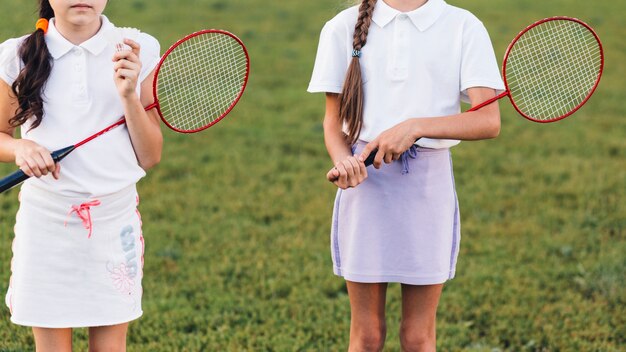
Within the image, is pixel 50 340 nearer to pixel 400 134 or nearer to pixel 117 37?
pixel 117 37

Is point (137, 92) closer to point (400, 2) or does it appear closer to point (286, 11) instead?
point (400, 2)

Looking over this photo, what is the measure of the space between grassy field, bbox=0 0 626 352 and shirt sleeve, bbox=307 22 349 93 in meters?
1.75

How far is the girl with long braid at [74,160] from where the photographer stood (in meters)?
2.94

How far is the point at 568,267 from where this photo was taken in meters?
5.62

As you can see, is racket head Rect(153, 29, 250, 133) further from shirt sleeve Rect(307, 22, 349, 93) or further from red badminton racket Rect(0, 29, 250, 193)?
shirt sleeve Rect(307, 22, 349, 93)

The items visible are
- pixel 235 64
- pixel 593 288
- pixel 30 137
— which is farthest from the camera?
pixel 593 288

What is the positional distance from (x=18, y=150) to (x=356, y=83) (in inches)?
45.6

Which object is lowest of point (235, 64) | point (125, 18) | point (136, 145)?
point (136, 145)

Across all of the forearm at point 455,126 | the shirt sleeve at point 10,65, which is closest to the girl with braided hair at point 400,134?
the forearm at point 455,126

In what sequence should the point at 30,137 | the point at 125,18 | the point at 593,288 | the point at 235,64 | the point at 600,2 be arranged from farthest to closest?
the point at 600,2 < the point at 125,18 < the point at 593,288 < the point at 235,64 < the point at 30,137

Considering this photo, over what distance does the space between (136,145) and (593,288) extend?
329 cm

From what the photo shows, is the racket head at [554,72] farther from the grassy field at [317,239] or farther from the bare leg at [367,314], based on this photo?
the grassy field at [317,239]

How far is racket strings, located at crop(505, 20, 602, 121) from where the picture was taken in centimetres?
344

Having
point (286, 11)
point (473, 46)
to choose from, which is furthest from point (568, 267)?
point (286, 11)
